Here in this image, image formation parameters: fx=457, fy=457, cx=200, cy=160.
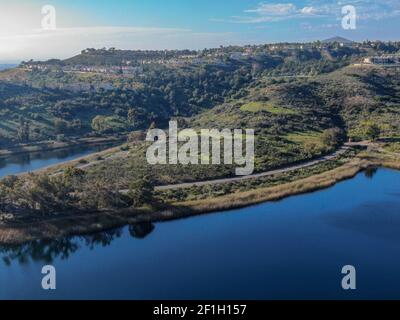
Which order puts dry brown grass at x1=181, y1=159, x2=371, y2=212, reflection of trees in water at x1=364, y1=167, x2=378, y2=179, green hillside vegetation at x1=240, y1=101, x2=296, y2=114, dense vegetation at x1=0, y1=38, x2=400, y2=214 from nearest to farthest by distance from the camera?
dense vegetation at x1=0, y1=38, x2=400, y2=214 → dry brown grass at x1=181, y1=159, x2=371, y2=212 → reflection of trees in water at x1=364, y1=167, x2=378, y2=179 → green hillside vegetation at x1=240, y1=101, x2=296, y2=114

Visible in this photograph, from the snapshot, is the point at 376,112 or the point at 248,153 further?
the point at 376,112

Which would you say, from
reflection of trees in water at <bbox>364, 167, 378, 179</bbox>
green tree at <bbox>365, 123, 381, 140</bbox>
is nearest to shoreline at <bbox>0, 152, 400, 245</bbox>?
reflection of trees in water at <bbox>364, 167, 378, 179</bbox>

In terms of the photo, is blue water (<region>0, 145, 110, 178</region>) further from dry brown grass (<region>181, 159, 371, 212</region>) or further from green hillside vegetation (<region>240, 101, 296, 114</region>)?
dry brown grass (<region>181, 159, 371, 212</region>)

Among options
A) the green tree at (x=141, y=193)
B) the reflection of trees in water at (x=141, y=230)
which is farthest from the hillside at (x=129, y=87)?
the reflection of trees in water at (x=141, y=230)

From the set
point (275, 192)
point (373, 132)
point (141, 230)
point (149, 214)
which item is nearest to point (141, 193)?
point (149, 214)

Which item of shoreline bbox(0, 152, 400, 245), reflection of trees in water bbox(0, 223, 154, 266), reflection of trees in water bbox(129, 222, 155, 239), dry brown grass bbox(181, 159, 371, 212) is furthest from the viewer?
dry brown grass bbox(181, 159, 371, 212)

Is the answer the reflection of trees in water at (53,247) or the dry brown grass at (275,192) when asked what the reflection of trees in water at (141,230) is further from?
the dry brown grass at (275,192)

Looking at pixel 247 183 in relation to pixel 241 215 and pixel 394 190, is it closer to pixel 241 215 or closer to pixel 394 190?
pixel 241 215

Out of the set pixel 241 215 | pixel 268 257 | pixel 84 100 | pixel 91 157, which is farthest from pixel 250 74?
pixel 268 257
